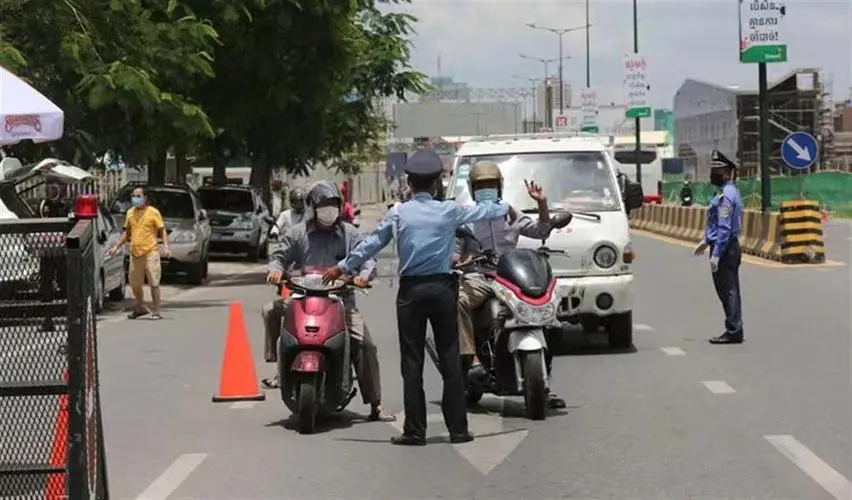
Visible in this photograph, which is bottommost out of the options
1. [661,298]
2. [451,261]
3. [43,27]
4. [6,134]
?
[661,298]

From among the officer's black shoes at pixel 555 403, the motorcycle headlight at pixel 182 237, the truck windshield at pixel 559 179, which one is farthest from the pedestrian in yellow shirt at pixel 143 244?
the officer's black shoes at pixel 555 403

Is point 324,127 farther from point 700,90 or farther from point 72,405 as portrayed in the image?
point 700,90

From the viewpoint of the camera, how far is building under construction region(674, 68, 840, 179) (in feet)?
263

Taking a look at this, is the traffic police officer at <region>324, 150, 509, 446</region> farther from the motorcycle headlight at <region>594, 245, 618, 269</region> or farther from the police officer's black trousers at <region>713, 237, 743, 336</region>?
the police officer's black trousers at <region>713, 237, 743, 336</region>

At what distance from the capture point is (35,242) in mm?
5547

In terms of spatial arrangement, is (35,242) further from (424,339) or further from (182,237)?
Answer: (182,237)

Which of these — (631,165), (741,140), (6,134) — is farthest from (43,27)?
(741,140)

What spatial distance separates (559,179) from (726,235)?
1.78 metres

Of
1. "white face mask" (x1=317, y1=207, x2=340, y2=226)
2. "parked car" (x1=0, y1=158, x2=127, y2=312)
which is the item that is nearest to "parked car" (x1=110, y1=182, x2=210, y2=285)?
"parked car" (x1=0, y1=158, x2=127, y2=312)

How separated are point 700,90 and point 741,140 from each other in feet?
51.7

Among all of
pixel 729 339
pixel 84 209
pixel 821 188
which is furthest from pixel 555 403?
pixel 821 188

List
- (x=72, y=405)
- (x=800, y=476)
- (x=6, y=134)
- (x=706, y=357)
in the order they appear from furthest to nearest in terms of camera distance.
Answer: (x=6, y=134), (x=706, y=357), (x=800, y=476), (x=72, y=405)

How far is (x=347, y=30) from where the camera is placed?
2648cm

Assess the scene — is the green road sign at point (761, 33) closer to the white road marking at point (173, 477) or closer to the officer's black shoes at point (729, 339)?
the officer's black shoes at point (729, 339)
